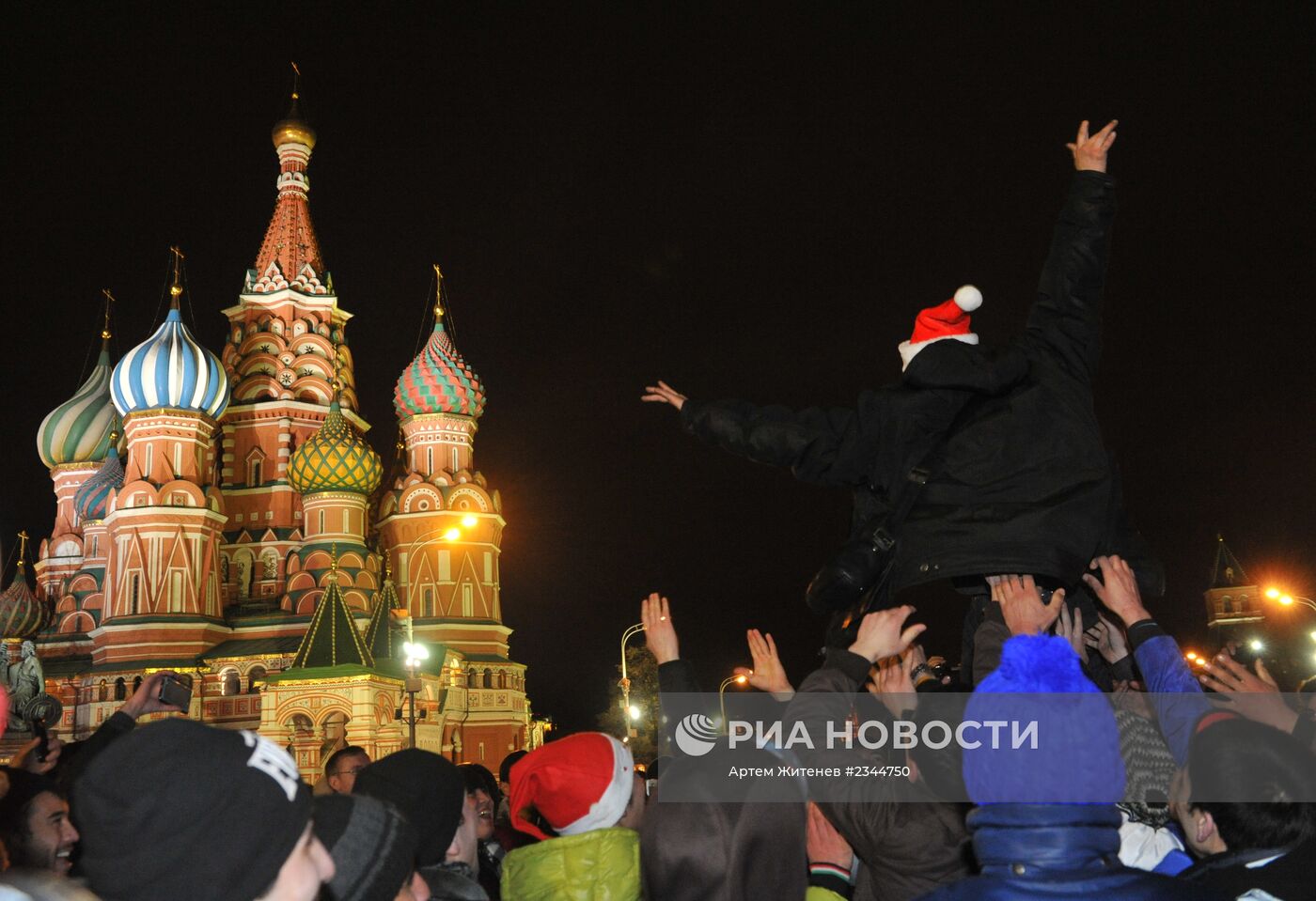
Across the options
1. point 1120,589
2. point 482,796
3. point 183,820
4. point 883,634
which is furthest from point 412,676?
point 183,820

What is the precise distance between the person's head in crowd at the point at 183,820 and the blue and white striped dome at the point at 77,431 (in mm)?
56186

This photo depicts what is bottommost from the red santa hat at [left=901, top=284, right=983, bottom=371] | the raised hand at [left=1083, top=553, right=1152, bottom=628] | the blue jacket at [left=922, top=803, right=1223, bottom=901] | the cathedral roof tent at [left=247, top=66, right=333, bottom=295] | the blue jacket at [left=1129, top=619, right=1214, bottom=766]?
the blue jacket at [left=922, top=803, right=1223, bottom=901]

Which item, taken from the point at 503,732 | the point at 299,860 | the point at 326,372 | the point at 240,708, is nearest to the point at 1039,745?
the point at 299,860

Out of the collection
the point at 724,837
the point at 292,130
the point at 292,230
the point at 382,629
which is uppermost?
the point at 292,130

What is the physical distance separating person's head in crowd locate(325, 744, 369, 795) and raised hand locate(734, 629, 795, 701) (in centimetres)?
262

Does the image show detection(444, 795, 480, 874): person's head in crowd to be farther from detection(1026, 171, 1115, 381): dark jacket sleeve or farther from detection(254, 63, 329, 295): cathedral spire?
detection(254, 63, 329, 295): cathedral spire

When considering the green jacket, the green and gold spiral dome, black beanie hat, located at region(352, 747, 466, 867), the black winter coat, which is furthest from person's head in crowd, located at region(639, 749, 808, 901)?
the green and gold spiral dome

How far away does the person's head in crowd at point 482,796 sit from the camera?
600 centimetres

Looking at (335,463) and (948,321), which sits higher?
(335,463)

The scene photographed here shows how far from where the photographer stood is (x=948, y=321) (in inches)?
163

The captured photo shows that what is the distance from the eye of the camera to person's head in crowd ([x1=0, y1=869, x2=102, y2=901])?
2261mm

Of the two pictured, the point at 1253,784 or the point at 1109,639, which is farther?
the point at 1109,639

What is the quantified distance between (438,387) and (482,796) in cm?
4341

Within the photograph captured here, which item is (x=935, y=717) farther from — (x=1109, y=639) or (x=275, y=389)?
(x=275, y=389)
